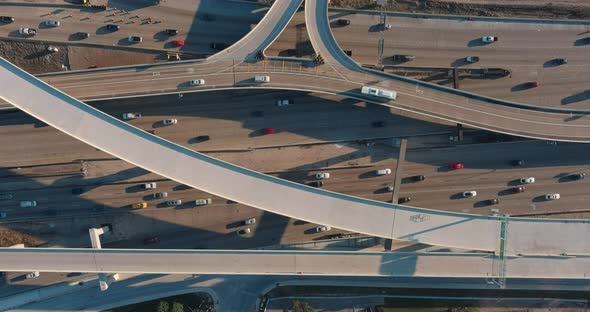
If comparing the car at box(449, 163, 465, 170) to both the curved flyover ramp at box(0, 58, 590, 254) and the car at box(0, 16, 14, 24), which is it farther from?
the car at box(0, 16, 14, 24)

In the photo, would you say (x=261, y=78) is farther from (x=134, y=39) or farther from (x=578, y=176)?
(x=578, y=176)

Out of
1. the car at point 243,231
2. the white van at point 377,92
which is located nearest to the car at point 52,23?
the car at point 243,231

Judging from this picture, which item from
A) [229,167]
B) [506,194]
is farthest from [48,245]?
[506,194]

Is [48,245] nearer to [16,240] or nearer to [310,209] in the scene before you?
[16,240]

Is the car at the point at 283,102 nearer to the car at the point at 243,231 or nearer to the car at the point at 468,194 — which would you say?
the car at the point at 243,231

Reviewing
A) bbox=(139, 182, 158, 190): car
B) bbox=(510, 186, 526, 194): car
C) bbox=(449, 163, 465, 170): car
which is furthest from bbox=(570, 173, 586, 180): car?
bbox=(139, 182, 158, 190): car

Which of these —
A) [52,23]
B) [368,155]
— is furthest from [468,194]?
[52,23]
